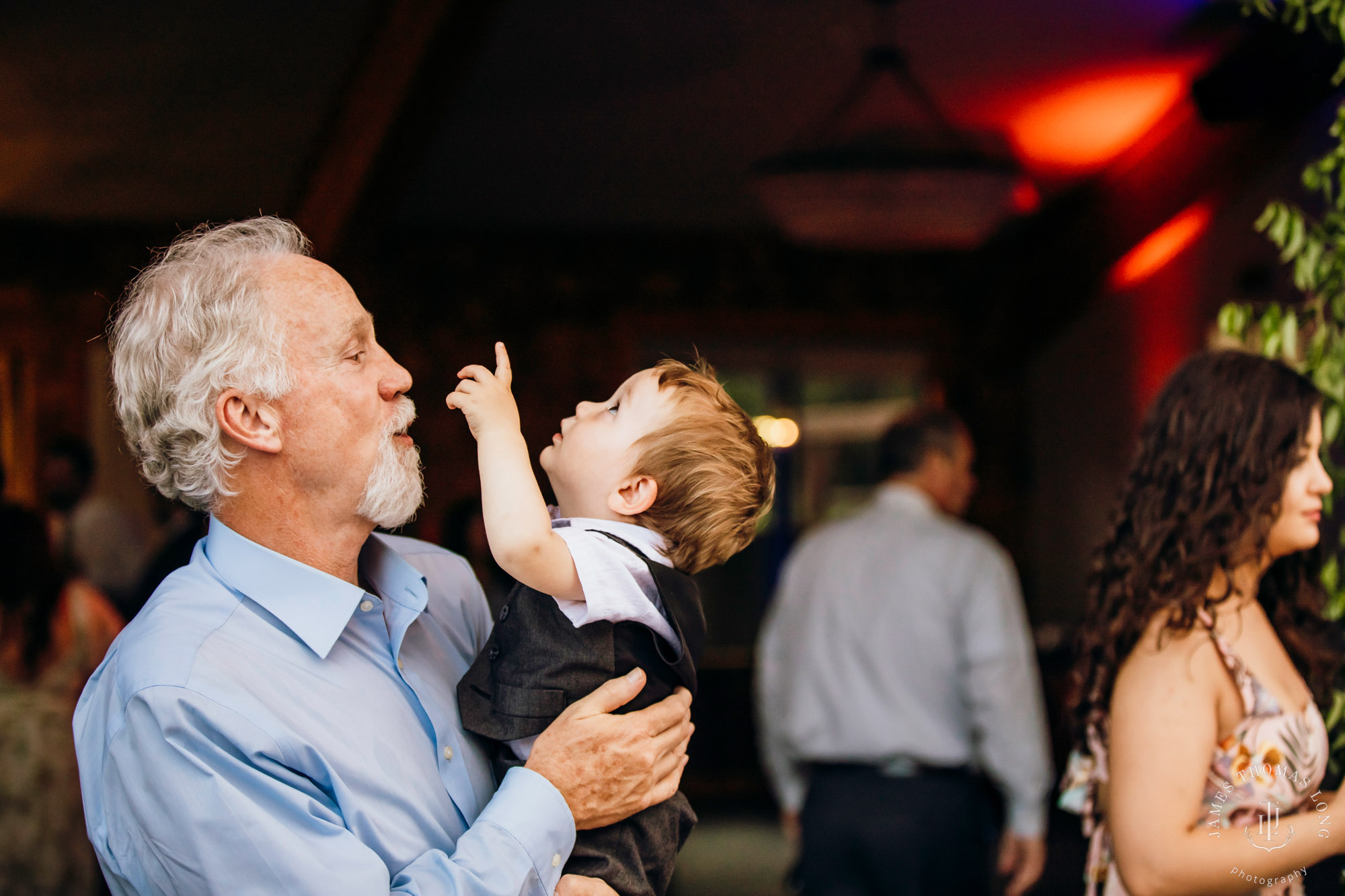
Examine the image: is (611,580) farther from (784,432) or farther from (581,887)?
(784,432)

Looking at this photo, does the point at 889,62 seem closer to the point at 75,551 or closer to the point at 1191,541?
the point at 1191,541

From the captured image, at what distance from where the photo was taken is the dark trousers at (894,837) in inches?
114

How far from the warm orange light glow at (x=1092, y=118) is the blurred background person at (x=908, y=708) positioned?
202cm

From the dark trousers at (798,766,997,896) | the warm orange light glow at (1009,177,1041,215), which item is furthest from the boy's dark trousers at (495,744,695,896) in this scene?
the warm orange light glow at (1009,177,1041,215)

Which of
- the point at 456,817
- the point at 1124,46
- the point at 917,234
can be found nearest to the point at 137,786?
the point at 456,817

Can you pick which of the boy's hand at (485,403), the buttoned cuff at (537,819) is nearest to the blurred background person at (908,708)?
the buttoned cuff at (537,819)

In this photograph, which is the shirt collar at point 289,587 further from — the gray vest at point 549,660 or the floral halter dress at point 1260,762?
the floral halter dress at point 1260,762

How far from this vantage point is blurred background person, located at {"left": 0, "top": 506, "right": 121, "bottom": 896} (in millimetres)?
3547

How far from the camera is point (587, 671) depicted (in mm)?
1348

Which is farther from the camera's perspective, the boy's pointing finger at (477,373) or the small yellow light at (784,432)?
the small yellow light at (784,432)

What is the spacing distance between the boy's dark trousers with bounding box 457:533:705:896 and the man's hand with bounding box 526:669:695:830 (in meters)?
0.03

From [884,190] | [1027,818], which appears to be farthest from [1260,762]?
[884,190]

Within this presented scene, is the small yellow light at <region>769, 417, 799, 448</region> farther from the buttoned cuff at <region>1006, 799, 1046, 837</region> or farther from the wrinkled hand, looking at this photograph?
the wrinkled hand

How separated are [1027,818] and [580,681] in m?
2.18
